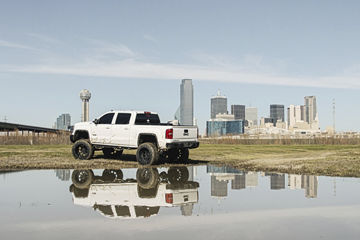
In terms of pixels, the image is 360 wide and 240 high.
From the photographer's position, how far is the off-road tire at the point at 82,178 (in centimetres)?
1054

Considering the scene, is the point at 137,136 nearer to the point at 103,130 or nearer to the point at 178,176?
the point at 103,130

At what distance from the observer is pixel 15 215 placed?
682 cm

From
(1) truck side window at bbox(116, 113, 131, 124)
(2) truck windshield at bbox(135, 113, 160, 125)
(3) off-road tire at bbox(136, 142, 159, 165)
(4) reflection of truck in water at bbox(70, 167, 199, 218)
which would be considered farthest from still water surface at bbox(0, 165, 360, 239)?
(1) truck side window at bbox(116, 113, 131, 124)

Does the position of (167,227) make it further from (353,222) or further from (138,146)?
(138,146)

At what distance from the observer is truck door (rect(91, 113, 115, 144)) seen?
713 inches

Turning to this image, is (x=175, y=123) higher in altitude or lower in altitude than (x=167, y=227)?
higher

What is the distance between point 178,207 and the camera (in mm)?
7594

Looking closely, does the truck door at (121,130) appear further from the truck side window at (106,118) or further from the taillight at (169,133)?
the taillight at (169,133)

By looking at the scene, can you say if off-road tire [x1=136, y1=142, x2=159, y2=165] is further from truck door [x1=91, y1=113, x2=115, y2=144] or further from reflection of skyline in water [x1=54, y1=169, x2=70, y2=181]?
reflection of skyline in water [x1=54, y1=169, x2=70, y2=181]

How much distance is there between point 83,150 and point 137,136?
3539 millimetres

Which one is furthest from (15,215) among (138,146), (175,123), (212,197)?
(175,123)

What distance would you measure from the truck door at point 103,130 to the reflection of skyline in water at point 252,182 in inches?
257

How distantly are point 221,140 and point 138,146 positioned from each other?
3452 centimetres

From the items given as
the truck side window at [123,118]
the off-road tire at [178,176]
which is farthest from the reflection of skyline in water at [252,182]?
the truck side window at [123,118]
